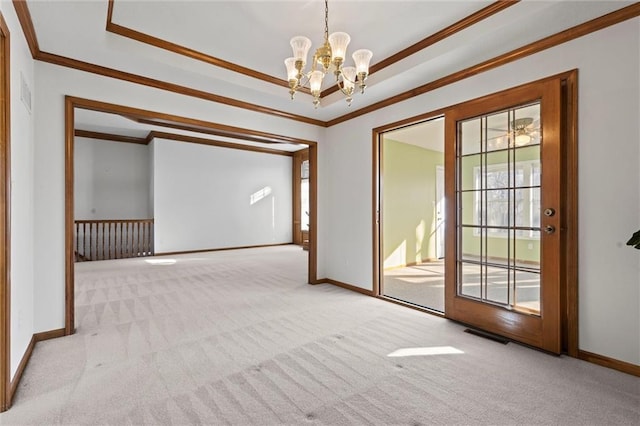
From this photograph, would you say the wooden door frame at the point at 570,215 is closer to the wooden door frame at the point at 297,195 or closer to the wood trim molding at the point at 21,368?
the wood trim molding at the point at 21,368

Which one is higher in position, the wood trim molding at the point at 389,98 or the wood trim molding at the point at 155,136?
the wood trim molding at the point at 155,136

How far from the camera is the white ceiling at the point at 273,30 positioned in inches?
92.3

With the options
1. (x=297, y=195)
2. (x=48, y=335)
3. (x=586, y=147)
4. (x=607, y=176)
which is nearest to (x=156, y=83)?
(x=48, y=335)

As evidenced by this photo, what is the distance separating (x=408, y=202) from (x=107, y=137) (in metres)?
8.01

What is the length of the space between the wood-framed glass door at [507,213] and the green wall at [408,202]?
2.78 meters

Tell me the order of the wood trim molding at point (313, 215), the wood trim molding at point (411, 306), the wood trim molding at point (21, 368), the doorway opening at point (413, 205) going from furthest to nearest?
the doorway opening at point (413, 205)
the wood trim molding at point (313, 215)
the wood trim molding at point (411, 306)
the wood trim molding at point (21, 368)

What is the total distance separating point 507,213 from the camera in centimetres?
289

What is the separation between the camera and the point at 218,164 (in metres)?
8.80

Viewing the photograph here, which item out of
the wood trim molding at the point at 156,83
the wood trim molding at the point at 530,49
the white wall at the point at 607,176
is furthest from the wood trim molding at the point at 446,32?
the wood trim molding at the point at 156,83

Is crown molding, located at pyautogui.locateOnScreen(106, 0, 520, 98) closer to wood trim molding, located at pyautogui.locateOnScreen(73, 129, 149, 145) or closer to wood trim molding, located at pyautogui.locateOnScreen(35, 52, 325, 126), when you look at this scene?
wood trim molding, located at pyautogui.locateOnScreen(35, 52, 325, 126)

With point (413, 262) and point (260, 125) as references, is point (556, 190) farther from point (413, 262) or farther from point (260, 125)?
point (413, 262)

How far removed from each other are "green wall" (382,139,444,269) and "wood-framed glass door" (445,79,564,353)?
278cm

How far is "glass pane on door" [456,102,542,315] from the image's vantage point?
2746mm

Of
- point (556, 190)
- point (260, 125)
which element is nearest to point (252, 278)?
point (260, 125)
